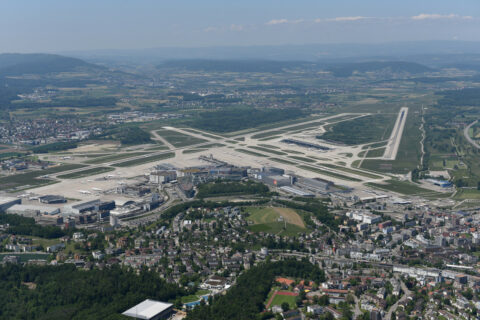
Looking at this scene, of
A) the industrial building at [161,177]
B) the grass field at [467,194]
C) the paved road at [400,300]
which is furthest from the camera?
the industrial building at [161,177]

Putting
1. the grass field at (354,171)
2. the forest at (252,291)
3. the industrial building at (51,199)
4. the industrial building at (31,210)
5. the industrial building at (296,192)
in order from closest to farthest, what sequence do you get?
the forest at (252,291) → the industrial building at (31,210) → the industrial building at (51,199) → the industrial building at (296,192) → the grass field at (354,171)

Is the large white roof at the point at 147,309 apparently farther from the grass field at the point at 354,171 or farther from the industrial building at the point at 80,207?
the grass field at the point at 354,171

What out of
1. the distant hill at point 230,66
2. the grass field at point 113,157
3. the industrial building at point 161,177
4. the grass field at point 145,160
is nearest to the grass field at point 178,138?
the grass field at point 145,160

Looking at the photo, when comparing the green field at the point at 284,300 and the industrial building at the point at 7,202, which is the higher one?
the green field at the point at 284,300

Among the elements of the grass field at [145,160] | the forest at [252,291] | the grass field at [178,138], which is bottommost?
the grass field at [145,160]

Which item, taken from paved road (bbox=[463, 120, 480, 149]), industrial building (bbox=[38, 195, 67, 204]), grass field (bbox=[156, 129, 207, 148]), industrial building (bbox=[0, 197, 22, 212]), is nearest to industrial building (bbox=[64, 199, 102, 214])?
industrial building (bbox=[38, 195, 67, 204])

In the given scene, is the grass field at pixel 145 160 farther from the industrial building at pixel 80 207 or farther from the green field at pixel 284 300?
the green field at pixel 284 300

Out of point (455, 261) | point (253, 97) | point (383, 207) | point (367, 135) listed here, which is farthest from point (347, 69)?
point (455, 261)

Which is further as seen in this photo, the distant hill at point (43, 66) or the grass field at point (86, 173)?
the distant hill at point (43, 66)
